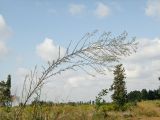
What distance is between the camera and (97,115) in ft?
29.2

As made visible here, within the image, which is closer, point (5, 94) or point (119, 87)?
point (5, 94)

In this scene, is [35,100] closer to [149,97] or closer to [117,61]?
[117,61]

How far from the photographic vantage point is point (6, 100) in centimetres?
446

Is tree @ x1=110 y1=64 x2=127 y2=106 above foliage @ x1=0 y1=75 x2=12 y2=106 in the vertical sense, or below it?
above

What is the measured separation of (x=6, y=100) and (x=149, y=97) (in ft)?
444

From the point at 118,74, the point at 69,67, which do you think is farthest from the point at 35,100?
the point at 118,74

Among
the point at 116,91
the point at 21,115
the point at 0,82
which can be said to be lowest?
the point at 21,115

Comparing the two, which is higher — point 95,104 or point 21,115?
point 95,104

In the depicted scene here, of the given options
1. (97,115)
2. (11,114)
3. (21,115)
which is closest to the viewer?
(21,115)

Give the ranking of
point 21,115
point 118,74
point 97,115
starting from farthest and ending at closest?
1. point 118,74
2. point 97,115
3. point 21,115

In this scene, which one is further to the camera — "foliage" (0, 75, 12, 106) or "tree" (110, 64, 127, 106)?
"tree" (110, 64, 127, 106)

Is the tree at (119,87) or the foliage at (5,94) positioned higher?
the tree at (119,87)

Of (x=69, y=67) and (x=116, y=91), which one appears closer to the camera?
(x=69, y=67)

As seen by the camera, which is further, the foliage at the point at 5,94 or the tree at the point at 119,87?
the tree at the point at 119,87
